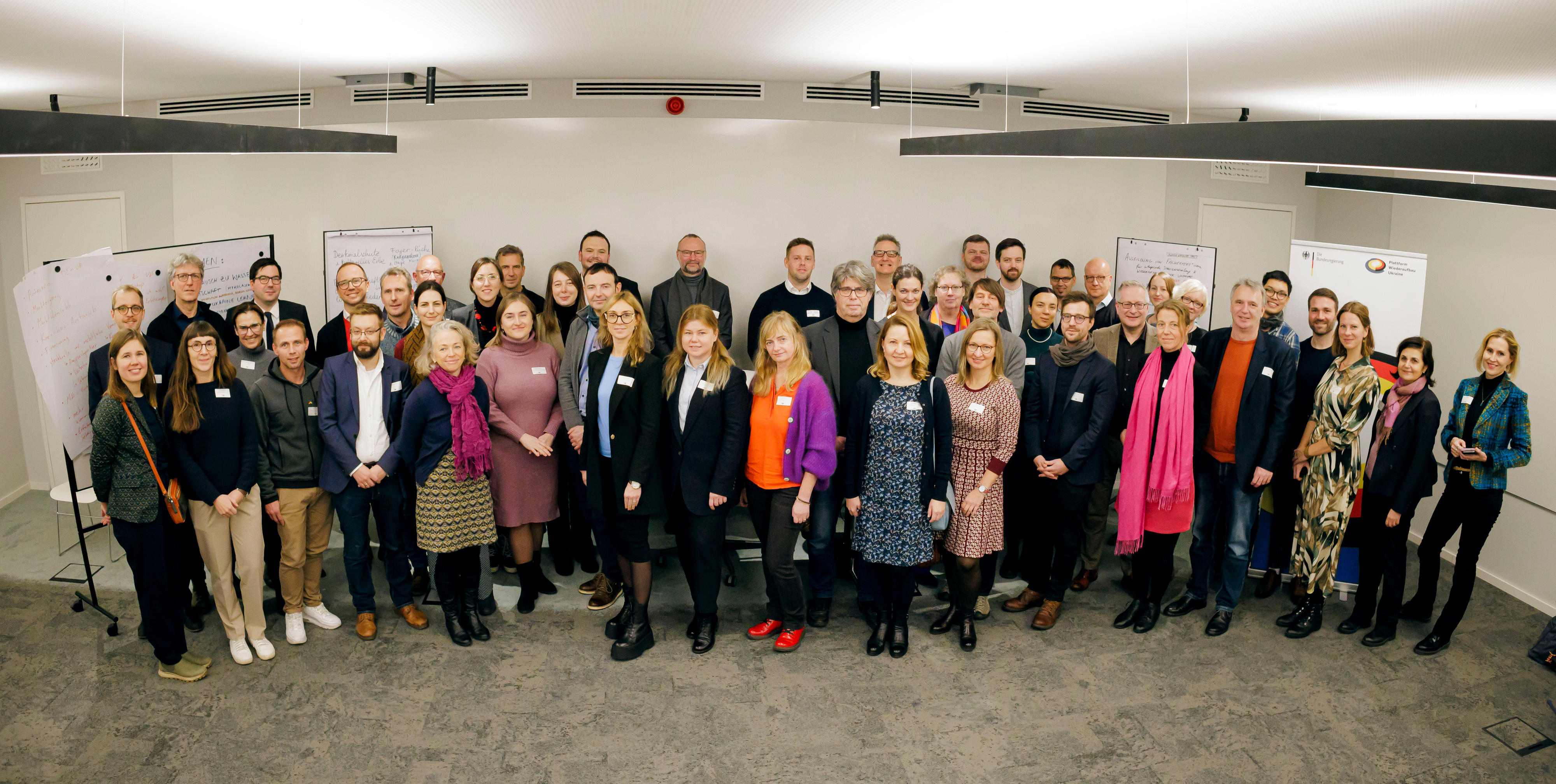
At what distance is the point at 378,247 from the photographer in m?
6.04

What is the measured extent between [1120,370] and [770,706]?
7.63 ft

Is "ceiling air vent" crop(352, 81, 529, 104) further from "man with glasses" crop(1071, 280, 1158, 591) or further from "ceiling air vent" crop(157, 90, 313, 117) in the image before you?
"man with glasses" crop(1071, 280, 1158, 591)

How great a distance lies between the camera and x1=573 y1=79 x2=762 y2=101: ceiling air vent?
5.87m

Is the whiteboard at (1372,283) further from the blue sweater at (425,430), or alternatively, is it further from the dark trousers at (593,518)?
the blue sweater at (425,430)

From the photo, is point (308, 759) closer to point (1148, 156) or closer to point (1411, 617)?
point (1148, 156)

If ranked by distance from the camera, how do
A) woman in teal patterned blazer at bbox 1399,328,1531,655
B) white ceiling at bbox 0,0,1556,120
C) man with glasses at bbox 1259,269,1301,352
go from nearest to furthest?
1. white ceiling at bbox 0,0,1556,120
2. woman in teal patterned blazer at bbox 1399,328,1531,655
3. man with glasses at bbox 1259,269,1301,352

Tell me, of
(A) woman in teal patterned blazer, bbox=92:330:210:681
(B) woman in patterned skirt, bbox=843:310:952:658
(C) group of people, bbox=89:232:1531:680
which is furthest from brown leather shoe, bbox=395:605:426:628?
(B) woman in patterned skirt, bbox=843:310:952:658

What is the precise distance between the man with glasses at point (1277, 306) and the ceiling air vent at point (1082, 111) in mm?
1896

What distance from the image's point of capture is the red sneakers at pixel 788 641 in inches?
158

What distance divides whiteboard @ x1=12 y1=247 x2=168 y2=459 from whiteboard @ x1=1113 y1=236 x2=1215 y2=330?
19.5 ft

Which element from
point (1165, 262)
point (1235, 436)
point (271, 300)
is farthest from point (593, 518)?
point (1165, 262)

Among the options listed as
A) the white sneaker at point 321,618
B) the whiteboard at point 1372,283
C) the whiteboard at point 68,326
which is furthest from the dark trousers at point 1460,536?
the whiteboard at point 68,326

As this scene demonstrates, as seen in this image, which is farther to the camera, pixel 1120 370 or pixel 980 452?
pixel 1120 370

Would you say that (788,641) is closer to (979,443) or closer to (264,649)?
(979,443)
